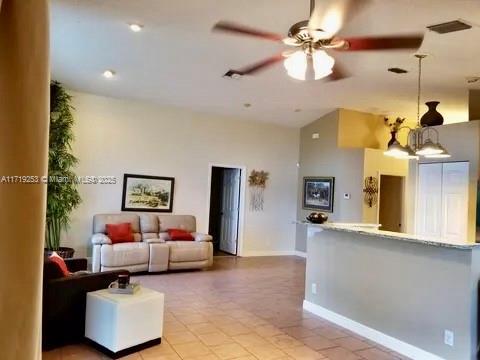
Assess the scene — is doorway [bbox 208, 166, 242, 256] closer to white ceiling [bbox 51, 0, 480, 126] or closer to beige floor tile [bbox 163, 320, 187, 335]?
white ceiling [bbox 51, 0, 480, 126]

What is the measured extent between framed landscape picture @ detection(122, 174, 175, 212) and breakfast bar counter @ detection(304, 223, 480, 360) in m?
3.60

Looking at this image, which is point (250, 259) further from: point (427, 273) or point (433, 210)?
point (427, 273)

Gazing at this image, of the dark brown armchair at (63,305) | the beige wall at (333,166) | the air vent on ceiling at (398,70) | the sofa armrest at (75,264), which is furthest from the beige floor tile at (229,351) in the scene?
the beige wall at (333,166)

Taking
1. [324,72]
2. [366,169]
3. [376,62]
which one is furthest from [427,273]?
[366,169]

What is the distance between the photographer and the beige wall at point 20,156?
2.12ft

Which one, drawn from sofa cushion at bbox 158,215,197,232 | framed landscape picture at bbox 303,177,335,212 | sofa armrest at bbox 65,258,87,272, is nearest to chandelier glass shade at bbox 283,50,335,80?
sofa armrest at bbox 65,258,87,272

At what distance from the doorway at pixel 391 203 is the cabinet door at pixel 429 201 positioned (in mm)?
1663

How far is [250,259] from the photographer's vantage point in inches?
327

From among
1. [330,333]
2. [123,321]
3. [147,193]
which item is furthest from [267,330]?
[147,193]

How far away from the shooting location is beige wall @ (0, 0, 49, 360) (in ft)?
2.12

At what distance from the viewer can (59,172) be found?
637 centimetres

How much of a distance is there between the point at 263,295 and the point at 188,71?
11.4ft

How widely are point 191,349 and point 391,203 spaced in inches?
236

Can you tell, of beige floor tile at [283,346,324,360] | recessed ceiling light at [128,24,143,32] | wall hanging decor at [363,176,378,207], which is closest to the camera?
beige floor tile at [283,346,324,360]
